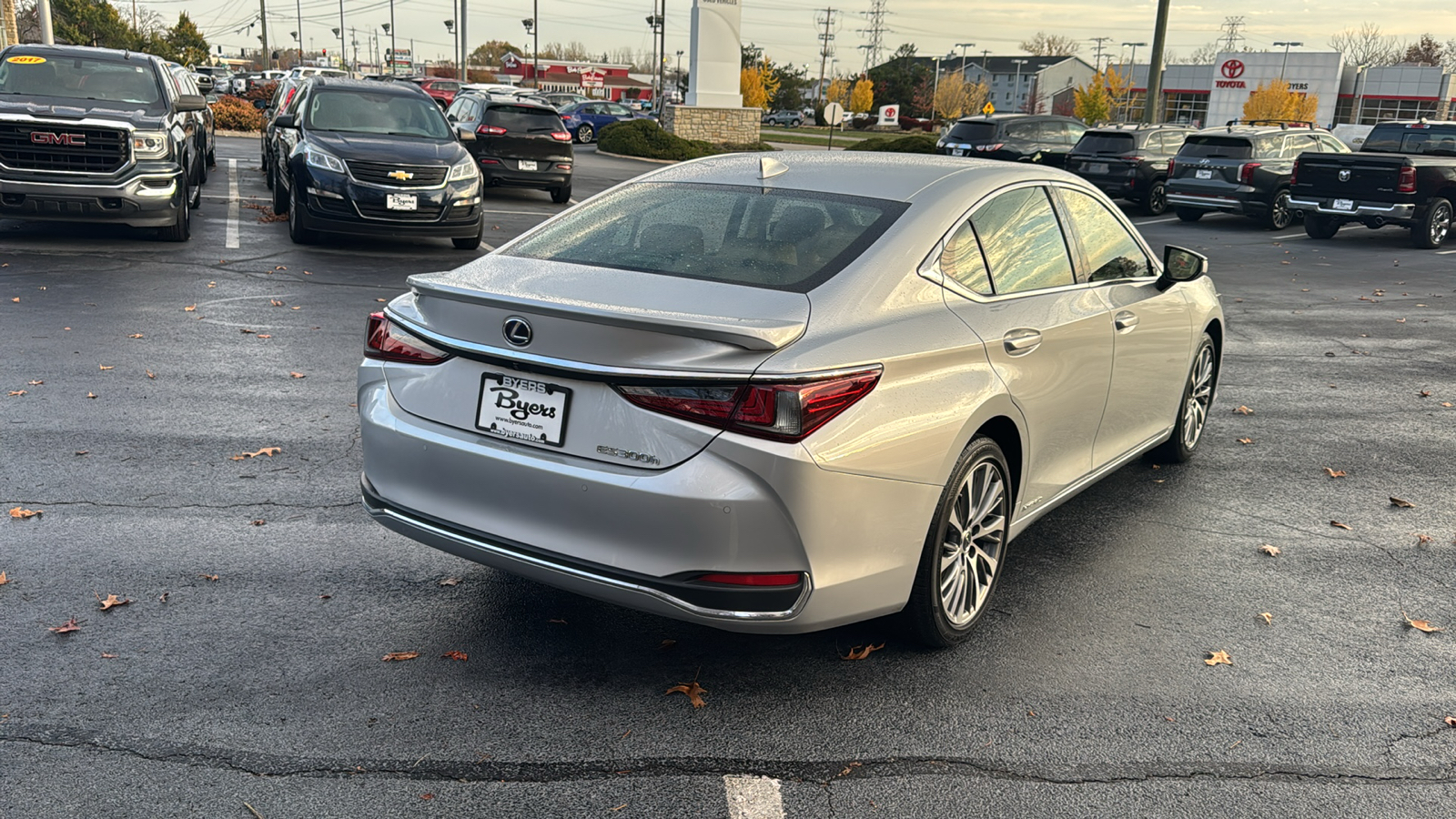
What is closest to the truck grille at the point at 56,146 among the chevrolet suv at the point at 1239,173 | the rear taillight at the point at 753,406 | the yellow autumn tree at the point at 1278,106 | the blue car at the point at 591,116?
the rear taillight at the point at 753,406

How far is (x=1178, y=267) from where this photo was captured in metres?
5.60

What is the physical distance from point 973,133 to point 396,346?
23571mm

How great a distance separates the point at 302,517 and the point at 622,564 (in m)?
2.25

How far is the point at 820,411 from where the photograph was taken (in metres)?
3.26

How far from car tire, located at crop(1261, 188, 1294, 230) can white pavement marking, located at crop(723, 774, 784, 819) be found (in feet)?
68.5

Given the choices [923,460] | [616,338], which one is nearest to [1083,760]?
[923,460]

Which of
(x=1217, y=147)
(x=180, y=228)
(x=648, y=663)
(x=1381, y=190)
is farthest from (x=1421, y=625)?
(x=1217, y=147)

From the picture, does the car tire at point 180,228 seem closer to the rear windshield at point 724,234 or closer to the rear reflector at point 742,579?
the rear windshield at point 724,234

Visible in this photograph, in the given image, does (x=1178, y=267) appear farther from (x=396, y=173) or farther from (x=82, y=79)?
(x=82, y=79)

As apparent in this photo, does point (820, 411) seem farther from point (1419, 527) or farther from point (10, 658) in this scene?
point (1419, 527)

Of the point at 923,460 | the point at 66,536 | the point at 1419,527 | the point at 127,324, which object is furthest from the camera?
the point at 127,324

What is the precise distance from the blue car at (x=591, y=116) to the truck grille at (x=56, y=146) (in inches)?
1297

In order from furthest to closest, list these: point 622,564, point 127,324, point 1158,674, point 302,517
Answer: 1. point 127,324
2. point 302,517
3. point 1158,674
4. point 622,564

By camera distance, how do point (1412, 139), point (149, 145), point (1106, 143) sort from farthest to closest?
point (1106, 143)
point (1412, 139)
point (149, 145)
